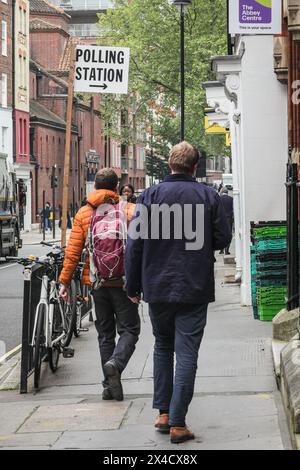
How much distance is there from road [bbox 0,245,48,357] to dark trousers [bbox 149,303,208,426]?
5935mm

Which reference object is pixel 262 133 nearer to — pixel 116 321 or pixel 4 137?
pixel 116 321

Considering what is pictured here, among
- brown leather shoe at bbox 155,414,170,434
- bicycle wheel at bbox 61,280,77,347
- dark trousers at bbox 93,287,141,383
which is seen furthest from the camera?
bicycle wheel at bbox 61,280,77,347

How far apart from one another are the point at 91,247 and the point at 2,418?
1634 mm

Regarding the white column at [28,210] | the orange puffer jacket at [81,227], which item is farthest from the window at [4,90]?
the orange puffer jacket at [81,227]

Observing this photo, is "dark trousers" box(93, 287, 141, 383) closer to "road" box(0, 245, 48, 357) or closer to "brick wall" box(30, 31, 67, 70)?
"road" box(0, 245, 48, 357)

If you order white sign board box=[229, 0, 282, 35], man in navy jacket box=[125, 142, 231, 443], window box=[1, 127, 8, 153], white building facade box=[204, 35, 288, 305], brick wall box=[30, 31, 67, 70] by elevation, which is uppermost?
brick wall box=[30, 31, 67, 70]

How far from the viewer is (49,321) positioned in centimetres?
1095

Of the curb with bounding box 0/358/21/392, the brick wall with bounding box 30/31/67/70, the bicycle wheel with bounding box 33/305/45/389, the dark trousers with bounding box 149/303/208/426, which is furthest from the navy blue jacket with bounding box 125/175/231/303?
the brick wall with bounding box 30/31/67/70

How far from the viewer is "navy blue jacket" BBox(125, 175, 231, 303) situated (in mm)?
7742

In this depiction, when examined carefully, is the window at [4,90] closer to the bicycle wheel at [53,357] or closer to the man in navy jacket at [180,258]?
the bicycle wheel at [53,357]

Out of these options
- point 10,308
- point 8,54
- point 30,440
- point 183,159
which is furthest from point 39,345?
point 8,54

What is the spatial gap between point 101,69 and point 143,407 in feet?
23.8

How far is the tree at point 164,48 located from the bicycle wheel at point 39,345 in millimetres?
38529

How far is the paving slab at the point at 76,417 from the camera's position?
27.8 ft
